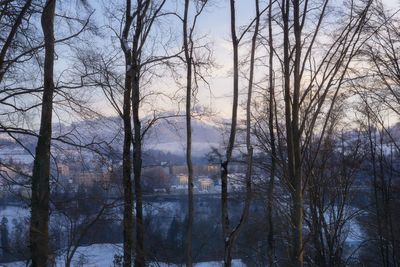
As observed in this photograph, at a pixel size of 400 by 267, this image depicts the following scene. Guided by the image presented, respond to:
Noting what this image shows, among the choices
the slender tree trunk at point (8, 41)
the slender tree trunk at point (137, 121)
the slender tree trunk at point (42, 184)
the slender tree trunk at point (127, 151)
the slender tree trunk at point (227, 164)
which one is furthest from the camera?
the slender tree trunk at point (137, 121)

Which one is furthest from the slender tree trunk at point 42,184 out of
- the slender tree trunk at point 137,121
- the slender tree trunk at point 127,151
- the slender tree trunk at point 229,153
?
the slender tree trunk at point 137,121

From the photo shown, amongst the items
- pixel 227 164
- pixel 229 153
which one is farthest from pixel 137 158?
pixel 227 164

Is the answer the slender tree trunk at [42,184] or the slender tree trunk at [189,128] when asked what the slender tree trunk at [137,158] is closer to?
the slender tree trunk at [189,128]

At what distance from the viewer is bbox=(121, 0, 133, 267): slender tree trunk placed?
12.3 m

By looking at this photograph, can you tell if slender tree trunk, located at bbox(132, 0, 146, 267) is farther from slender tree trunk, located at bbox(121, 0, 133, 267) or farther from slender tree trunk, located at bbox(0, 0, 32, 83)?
slender tree trunk, located at bbox(0, 0, 32, 83)

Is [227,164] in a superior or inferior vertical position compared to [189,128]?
inferior

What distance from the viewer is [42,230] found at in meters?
8.59

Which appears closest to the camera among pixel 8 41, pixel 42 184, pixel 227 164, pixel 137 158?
pixel 8 41

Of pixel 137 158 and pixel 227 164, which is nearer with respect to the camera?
pixel 227 164

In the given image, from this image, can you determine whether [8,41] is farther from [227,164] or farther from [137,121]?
[137,121]

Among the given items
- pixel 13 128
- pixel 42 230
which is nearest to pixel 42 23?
pixel 13 128

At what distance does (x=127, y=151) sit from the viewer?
13.2m

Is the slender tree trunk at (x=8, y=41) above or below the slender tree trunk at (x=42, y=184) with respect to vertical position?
above

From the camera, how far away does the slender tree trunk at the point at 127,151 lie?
12344 mm
